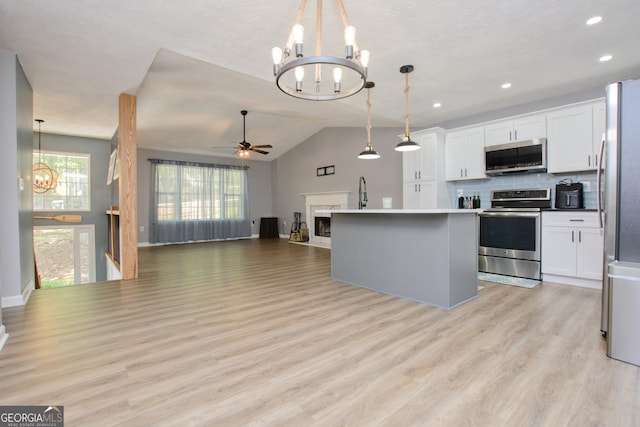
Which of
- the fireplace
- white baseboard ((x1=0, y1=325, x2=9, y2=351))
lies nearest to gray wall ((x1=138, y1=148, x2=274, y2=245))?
the fireplace

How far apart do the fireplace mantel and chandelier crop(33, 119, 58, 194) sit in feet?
19.2

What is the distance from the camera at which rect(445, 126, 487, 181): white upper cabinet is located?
4.86 metres

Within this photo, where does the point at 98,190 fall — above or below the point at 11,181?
above

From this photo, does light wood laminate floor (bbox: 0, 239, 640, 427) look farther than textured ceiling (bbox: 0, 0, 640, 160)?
No

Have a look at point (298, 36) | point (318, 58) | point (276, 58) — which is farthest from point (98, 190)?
point (318, 58)

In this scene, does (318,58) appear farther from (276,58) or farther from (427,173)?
(427,173)

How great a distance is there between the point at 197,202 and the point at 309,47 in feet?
22.6

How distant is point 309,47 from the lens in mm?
3234

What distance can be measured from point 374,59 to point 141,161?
7.33 metres

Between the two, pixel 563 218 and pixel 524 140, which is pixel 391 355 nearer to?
pixel 563 218

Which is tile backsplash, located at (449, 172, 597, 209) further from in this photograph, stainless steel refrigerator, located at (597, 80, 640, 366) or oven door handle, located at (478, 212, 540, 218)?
stainless steel refrigerator, located at (597, 80, 640, 366)

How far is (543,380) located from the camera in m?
1.71

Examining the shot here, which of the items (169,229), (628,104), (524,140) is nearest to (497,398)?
(628,104)

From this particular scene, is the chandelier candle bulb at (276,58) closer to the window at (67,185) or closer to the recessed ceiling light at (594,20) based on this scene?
the recessed ceiling light at (594,20)
